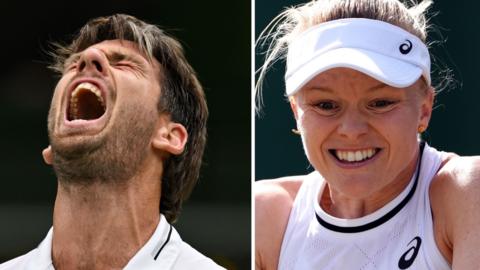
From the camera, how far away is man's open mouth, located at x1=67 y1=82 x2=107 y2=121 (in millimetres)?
1222

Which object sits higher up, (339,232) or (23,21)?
(23,21)

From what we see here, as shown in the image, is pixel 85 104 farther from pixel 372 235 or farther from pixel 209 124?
pixel 372 235

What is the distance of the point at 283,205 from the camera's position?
4.17ft

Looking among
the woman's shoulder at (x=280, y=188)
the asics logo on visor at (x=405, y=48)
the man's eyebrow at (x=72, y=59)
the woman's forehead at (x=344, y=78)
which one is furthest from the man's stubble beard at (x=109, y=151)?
the asics logo on visor at (x=405, y=48)

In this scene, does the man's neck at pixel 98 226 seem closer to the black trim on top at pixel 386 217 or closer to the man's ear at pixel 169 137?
the man's ear at pixel 169 137

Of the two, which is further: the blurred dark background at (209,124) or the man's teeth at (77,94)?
the blurred dark background at (209,124)

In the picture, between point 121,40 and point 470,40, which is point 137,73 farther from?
point 470,40

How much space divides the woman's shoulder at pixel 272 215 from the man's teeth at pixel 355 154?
0.18 m

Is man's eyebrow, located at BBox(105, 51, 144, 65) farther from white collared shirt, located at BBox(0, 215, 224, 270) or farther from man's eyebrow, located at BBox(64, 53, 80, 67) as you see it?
white collared shirt, located at BBox(0, 215, 224, 270)

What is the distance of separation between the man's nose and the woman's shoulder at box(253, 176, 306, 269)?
392 mm

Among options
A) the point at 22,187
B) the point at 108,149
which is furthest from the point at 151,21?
the point at 22,187

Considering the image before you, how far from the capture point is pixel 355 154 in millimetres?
1123

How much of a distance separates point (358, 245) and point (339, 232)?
0.05m

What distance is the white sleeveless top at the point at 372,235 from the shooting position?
109 centimetres
